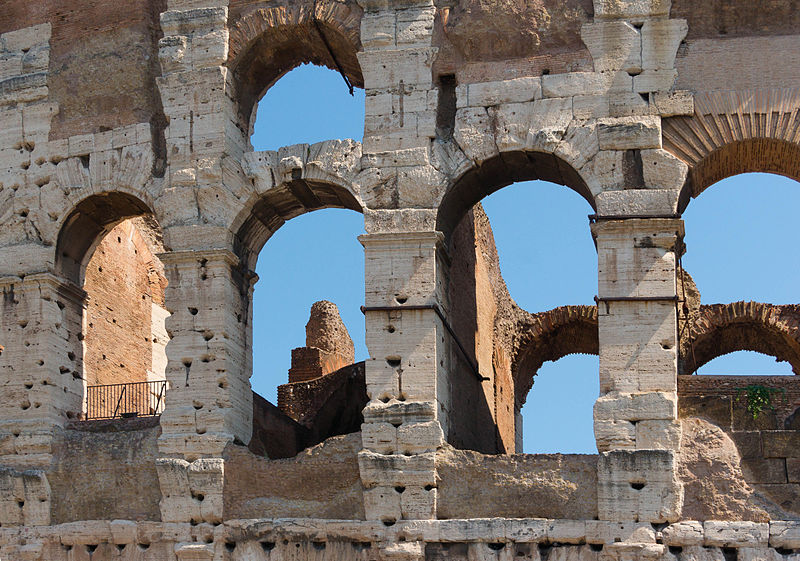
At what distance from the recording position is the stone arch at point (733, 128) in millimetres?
13672

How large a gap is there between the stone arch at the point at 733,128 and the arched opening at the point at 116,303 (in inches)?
210

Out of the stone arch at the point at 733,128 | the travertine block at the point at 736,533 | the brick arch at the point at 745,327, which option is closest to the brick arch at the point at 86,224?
the stone arch at the point at 733,128

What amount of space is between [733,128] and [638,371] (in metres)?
2.37

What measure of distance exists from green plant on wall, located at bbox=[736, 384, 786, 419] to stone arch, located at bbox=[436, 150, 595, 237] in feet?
7.10

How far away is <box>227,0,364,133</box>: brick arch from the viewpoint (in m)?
14.7

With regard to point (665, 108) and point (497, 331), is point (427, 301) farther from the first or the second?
point (497, 331)

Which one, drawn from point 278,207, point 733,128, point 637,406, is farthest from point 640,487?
point 278,207

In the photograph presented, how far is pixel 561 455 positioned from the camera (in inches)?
524

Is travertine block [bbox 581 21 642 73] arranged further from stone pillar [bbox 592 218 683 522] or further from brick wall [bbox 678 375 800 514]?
brick wall [bbox 678 375 800 514]

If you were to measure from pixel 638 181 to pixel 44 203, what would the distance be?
19.3 feet

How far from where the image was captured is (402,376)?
1373 centimetres

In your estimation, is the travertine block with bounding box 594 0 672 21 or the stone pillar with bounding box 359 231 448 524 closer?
the stone pillar with bounding box 359 231 448 524

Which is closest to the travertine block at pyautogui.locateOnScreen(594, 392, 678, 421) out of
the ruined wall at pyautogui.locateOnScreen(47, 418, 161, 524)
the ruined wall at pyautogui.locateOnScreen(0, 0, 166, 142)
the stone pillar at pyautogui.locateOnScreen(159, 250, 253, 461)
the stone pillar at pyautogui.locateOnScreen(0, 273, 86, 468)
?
the stone pillar at pyautogui.locateOnScreen(159, 250, 253, 461)

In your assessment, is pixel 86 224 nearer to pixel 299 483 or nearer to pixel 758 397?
pixel 299 483
